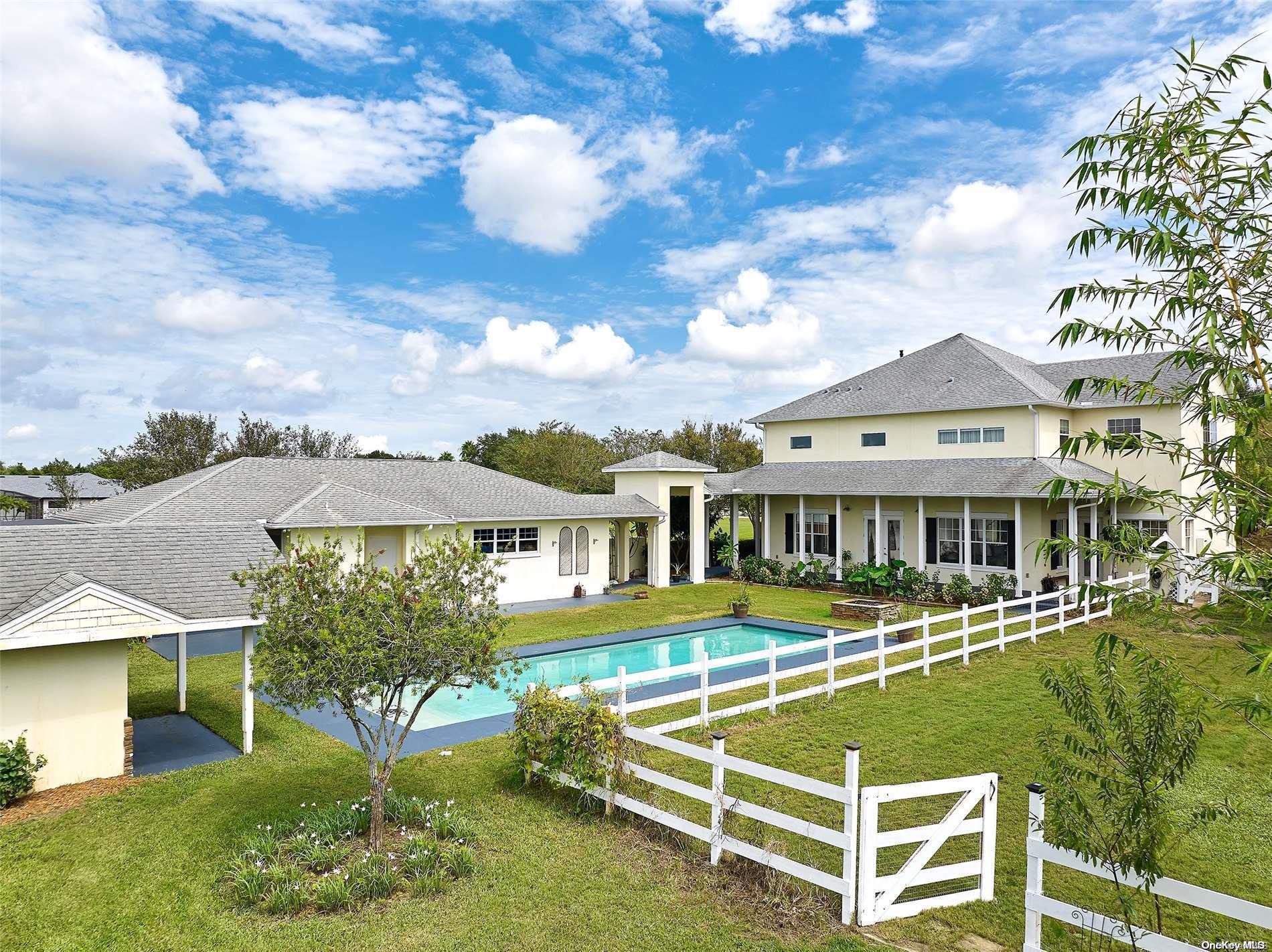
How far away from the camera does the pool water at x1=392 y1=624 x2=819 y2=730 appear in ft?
41.5

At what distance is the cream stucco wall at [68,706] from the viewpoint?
8.28 meters

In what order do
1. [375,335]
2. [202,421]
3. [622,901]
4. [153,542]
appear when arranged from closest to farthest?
[622,901], [153,542], [375,335], [202,421]

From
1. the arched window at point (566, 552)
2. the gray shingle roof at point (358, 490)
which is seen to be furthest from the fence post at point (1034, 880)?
the arched window at point (566, 552)

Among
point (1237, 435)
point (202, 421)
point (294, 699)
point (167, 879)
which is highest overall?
point (202, 421)

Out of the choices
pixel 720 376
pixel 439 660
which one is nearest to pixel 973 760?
pixel 439 660

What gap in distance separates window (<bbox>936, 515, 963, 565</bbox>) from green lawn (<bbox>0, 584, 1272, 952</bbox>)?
12.7 metres

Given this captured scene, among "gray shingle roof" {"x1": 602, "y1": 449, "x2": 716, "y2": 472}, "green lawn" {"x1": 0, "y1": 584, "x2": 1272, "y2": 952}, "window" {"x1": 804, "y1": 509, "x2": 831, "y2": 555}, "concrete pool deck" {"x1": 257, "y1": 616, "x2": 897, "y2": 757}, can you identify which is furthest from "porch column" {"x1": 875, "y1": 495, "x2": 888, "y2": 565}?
"green lawn" {"x1": 0, "y1": 584, "x2": 1272, "y2": 952}

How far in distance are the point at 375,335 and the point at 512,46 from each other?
13072 millimetres

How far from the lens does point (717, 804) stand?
21.6ft

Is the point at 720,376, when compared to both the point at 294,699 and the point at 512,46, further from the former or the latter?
the point at 294,699

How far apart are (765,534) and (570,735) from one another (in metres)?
21.9

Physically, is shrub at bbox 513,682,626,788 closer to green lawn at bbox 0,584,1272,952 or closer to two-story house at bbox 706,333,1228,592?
green lawn at bbox 0,584,1272,952

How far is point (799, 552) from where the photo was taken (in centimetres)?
2711

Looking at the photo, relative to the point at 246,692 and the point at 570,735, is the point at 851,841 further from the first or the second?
the point at 246,692
